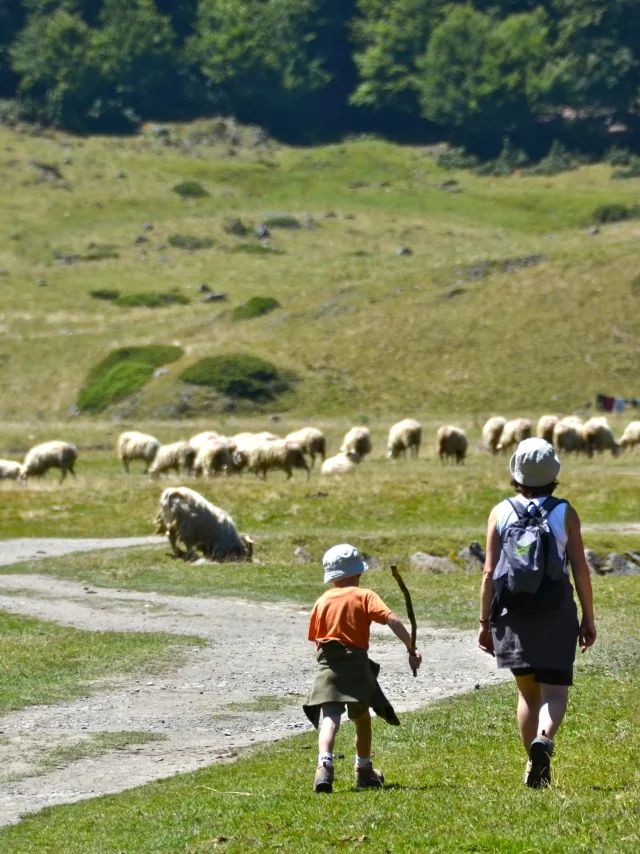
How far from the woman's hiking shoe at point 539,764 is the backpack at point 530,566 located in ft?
2.77

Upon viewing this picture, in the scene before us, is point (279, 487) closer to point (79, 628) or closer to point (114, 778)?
point (79, 628)

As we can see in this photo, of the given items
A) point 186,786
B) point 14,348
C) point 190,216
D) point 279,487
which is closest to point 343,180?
point 190,216

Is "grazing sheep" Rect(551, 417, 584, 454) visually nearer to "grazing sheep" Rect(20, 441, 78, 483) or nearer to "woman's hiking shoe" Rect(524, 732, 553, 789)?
"grazing sheep" Rect(20, 441, 78, 483)

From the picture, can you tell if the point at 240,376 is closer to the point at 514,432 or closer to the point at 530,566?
the point at 514,432

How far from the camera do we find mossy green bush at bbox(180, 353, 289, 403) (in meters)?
73.1

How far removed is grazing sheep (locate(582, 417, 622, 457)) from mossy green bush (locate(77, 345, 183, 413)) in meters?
29.2

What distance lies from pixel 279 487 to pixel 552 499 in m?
29.3

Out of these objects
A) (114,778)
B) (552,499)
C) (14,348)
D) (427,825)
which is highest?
(552,499)

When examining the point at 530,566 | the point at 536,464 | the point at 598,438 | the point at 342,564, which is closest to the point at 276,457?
the point at 598,438

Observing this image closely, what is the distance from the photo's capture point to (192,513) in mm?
29984

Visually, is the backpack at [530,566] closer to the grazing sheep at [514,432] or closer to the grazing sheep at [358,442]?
the grazing sheep at [358,442]

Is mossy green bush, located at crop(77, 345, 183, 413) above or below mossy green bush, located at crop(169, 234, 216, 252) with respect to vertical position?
below

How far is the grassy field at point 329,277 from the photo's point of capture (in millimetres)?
74438

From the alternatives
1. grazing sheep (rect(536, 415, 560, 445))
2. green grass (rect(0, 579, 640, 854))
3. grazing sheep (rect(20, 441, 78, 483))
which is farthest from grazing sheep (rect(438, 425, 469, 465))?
green grass (rect(0, 579, 640, 854))
